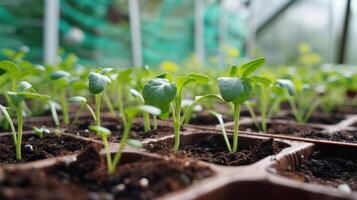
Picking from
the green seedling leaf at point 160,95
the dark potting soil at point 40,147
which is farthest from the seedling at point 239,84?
the dark potting soil at point 40,147

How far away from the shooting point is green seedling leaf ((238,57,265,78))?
930 millimetres

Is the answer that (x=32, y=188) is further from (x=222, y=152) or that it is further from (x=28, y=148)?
(x=222, y=152)

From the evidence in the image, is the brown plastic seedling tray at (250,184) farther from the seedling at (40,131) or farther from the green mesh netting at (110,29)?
the green mesh netting at (110,29)

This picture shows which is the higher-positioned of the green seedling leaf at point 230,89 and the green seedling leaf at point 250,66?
the green seedling leaf at point 250,66

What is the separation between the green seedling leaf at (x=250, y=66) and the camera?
93cm

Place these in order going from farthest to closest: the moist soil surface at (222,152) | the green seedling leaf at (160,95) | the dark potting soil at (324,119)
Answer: the dark potting soil at (324,119) → the moist soil surface at (222,152) → the green seedling leaf at (160,95)

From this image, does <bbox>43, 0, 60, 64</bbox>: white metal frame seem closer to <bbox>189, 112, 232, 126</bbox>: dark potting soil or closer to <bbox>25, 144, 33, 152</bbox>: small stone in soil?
<bbox>189, 112, 232, 126</bbox>: dark potting soil

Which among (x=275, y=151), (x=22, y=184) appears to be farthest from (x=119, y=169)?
(x=275, y=151)

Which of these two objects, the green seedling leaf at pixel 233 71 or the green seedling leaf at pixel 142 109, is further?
the green seedling leaf at pixel 233 71

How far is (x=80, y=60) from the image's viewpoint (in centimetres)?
412

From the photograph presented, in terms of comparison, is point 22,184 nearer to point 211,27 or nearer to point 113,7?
point 113,7

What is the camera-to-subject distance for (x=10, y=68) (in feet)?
3.17

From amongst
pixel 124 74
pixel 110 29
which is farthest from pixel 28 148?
pixel 110 29

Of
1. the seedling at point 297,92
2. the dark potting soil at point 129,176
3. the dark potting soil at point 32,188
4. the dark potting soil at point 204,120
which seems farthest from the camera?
the dark potting soil at point 204,120
